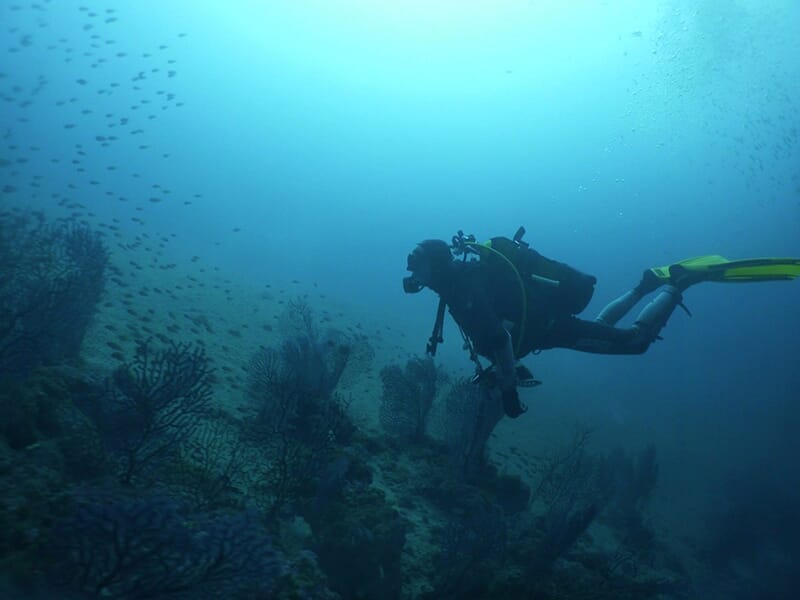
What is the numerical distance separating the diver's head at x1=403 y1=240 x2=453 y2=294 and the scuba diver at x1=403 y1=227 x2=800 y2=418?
1cm

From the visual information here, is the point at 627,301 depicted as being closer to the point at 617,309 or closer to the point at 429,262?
the point at 617,309

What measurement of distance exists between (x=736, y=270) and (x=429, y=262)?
207 inches

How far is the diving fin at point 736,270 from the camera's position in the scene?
7512mm

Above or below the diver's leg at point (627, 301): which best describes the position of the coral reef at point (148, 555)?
below

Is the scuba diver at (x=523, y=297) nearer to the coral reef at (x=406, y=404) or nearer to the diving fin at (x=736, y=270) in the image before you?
the diving fin at (x=736, y=270)

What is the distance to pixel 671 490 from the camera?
76.4ft

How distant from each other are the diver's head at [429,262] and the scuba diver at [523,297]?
12 millimetres

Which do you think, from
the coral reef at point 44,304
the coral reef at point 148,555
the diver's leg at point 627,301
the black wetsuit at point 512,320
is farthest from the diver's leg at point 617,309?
the coral reef at point 44,304

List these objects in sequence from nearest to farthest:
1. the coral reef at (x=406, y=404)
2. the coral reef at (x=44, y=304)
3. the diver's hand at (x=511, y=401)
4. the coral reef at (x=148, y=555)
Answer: the coral reef at (x=148, y=555), the diver's hand at (x=511, y=401), the coral reef at (x=44, y=304), the coral reef at (x=406, y=404)

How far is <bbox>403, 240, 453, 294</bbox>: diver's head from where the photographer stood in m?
5.78

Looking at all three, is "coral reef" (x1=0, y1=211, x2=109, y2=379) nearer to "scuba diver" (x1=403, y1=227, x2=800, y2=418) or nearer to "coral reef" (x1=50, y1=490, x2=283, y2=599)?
"coral reef" (x1=50, y1=490, x2=283, y2=599)

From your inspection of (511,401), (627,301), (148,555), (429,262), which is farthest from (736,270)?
(148,555)

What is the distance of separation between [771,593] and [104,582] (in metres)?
19.0

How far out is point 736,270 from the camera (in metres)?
7.67
